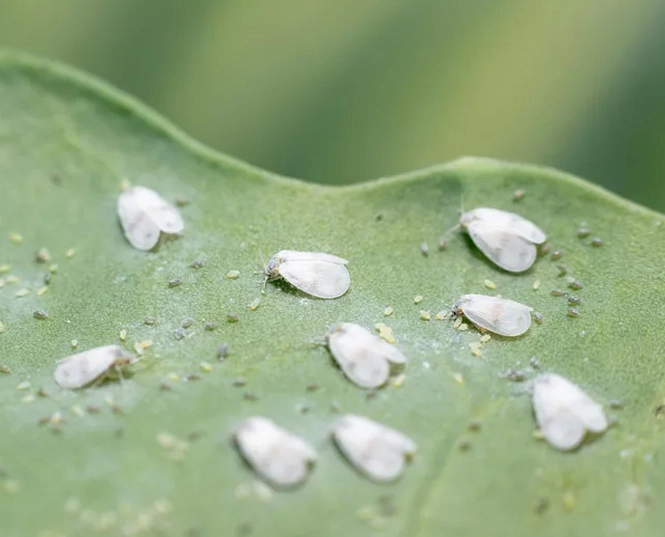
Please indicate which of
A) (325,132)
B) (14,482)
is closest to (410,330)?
(14,482)

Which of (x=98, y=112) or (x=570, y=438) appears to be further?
(x=98, y=112)

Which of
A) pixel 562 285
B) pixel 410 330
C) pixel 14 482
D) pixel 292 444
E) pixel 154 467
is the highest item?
pixel 562 285

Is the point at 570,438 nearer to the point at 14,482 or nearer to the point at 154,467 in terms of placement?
the point at 154,467

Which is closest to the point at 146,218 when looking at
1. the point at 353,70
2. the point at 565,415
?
the point at 565,415

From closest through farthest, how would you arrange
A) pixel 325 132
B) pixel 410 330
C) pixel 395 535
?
pixel 395 535 → pixel 410 330 → pixel 325 132

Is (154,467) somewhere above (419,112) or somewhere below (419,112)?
below

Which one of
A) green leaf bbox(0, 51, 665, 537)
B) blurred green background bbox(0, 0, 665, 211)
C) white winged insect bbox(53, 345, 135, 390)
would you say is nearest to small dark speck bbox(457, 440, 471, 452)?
green leaf bbox(0, 51, 665, 537)
